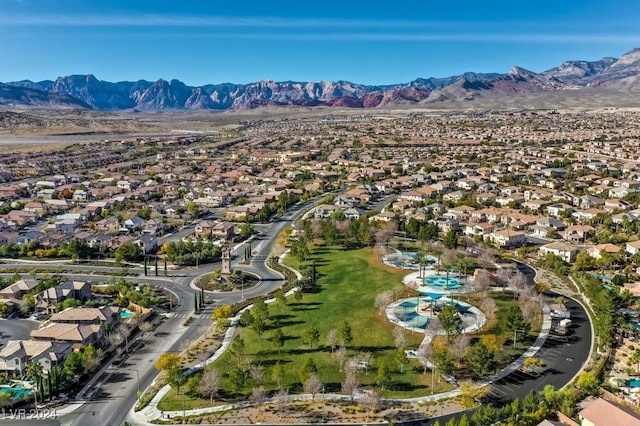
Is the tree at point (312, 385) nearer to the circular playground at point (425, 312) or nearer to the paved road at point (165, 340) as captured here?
the paved road at point (165, 340)

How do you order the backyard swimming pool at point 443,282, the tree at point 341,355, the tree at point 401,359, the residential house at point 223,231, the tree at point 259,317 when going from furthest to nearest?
the residential house at point 223,231
the backyard swimming pool at point 443,282
the tree at point 259,317
the tree at point 341,355
the tree at point 401,359

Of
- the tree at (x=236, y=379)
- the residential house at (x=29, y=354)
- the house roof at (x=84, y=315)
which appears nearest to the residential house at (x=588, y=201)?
the tree at (x=236, y=379)

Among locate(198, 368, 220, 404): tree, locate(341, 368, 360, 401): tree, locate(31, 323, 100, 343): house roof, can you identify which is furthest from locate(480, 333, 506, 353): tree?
locate(31, 323, 100, 343): house roof

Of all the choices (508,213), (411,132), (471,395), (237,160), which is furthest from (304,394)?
(411,132)

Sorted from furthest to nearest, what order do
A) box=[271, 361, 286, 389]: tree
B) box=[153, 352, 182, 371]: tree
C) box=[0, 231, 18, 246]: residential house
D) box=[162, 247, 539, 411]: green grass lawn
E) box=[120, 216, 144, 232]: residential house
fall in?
box=[120, 216, 144, 232]: residential house
box=[0, 231, 18, 246]: residential house
box=[153, 352, 182, 371]: tree
box=[162, 247, 539, 411]: green grass lawn
box=[271, 361, 286, 389]: tree

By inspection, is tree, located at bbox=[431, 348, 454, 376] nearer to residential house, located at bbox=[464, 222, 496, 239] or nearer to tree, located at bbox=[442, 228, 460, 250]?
tree, located at bbox=[442, 228, 460, 250]

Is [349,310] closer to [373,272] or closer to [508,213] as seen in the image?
[373,272]
